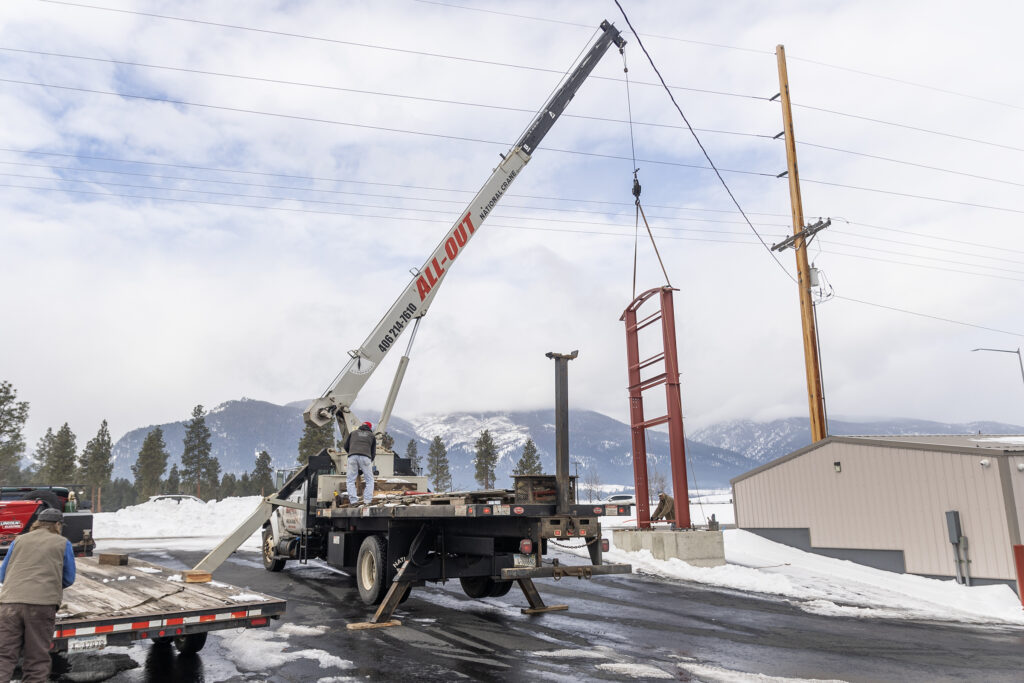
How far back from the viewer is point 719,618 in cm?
1098

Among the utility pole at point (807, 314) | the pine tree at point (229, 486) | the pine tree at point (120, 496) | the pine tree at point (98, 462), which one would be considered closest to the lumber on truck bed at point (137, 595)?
the utility pole at point (807, 314)

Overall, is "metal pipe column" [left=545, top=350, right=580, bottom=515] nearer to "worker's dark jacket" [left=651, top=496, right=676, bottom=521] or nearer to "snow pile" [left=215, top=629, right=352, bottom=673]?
"snow pile" [left=215, top=629, right=352, bottom=673]

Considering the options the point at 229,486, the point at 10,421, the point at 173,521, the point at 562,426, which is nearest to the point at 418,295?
the point at 562,426

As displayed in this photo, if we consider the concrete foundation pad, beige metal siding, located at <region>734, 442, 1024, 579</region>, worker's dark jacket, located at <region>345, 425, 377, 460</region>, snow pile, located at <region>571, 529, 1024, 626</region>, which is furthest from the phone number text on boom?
beige metal siding, located at <region>734, 442, 1024, 579</region>

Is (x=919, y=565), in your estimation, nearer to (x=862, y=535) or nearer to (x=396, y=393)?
(x=862, y=535)

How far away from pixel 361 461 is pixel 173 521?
29240mm

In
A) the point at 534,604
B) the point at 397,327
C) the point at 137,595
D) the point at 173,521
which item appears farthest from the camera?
the point at 173,521

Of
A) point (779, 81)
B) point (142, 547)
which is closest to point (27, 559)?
point (142, 547)

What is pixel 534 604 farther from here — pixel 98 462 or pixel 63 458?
pixel 98 462

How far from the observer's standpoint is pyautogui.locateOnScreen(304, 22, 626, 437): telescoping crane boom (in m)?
16.2

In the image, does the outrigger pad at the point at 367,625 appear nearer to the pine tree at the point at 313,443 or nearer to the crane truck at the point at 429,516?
the crane truck at the point at 429,516

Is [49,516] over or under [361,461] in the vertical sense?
under

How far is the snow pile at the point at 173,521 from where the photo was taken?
32159 millimetres

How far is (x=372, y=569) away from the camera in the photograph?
11297 millimetres
